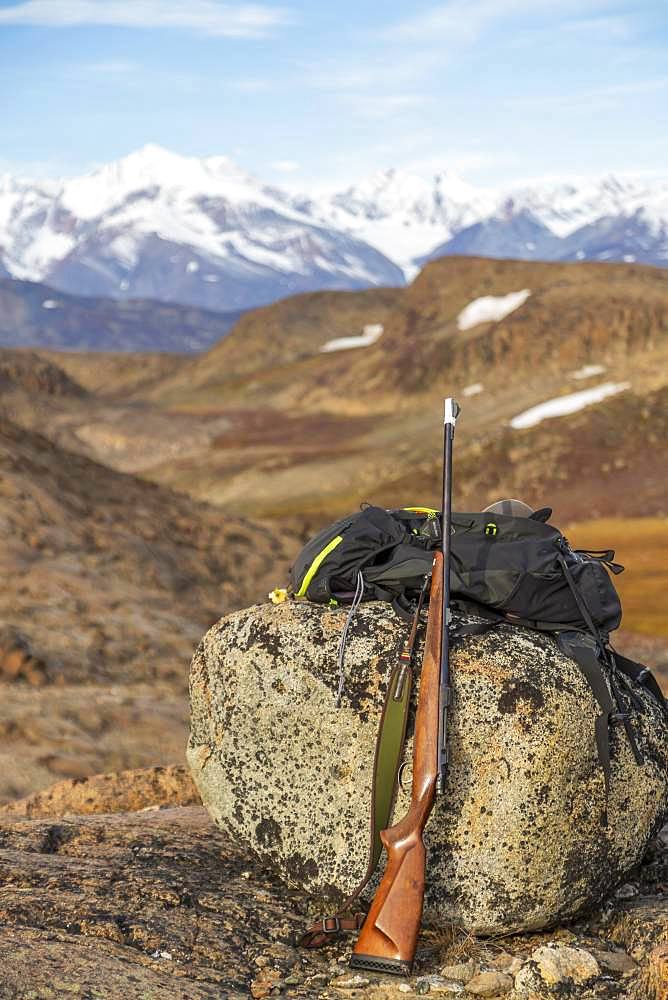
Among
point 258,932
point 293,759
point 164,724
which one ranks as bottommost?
point 164,724

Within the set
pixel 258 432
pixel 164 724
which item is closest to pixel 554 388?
pixel 258 432

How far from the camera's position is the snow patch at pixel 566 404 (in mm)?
51438

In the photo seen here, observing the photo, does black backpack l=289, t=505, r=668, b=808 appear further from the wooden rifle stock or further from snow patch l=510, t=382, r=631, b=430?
snow patch l=510, t=382, r=631, b=430

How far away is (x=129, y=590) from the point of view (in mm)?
17922

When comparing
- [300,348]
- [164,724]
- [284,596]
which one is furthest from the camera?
[300,348]

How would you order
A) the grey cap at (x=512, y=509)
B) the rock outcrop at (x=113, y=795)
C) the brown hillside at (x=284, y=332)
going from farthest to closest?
the brown hillside at (x=284, y=332)
the rock outcrop at (x=113, y=795)
the grey cap at (x=512, y=509)

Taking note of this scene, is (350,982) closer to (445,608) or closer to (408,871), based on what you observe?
(408,871)

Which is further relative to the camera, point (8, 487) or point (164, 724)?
point (8, 487)

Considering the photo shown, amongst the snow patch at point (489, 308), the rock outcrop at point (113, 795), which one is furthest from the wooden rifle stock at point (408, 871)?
the snow patch at point (489, 308)

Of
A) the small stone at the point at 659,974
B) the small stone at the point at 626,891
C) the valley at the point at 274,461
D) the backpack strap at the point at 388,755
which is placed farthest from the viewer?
the valley at the point at 274,461

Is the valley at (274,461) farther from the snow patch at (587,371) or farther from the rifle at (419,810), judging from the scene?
the rifle at (419,810)

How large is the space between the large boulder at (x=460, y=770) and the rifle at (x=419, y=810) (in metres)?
0.27

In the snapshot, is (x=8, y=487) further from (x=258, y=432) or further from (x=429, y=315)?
(x=429, y=315)

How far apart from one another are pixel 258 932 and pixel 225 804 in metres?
0.89
